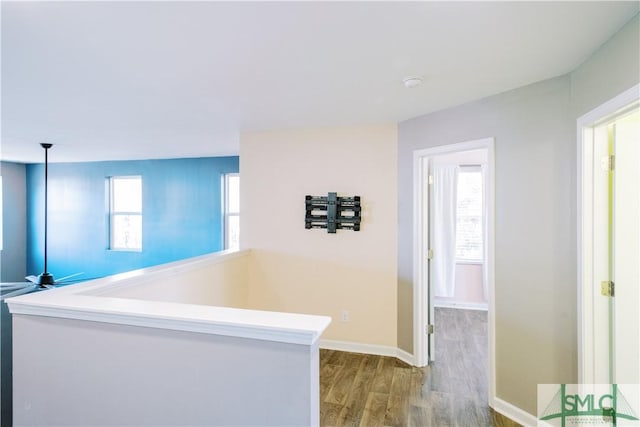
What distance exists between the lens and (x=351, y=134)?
11.5ft

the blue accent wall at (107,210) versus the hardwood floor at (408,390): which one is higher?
the blue accent wall at (107,210)

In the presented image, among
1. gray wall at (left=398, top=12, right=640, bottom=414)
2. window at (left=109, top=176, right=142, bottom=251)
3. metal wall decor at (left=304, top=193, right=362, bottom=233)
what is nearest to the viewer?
gray wall at (left=398, top=12, right=640, bottom=414)

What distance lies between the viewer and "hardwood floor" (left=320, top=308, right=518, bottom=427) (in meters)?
2.40

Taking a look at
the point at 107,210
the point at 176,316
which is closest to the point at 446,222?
the point at 176,316

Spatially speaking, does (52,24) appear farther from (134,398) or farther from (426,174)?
(426,174)

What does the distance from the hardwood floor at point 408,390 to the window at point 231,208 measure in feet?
9.60

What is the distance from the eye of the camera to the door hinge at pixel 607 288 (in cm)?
192

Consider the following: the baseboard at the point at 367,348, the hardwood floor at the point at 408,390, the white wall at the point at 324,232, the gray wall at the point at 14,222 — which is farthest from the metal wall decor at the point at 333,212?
the gray wall at the point at 14,222

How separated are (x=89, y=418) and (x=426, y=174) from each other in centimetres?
298

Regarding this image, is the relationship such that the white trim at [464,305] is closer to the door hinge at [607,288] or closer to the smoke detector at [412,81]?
the door hinge at [607,288]

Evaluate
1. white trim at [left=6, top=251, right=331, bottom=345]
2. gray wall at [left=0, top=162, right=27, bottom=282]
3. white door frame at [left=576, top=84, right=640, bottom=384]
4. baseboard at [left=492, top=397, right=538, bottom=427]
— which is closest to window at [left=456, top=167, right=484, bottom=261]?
baseboard at [left=492, top=397, right=538, bottom=427]

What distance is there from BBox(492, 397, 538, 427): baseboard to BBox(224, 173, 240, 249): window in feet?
14.3

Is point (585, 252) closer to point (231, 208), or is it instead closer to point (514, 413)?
point (514, 413)

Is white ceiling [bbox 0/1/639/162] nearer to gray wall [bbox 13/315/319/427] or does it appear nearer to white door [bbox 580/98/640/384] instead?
white door [bbox 580/98/640/384]
